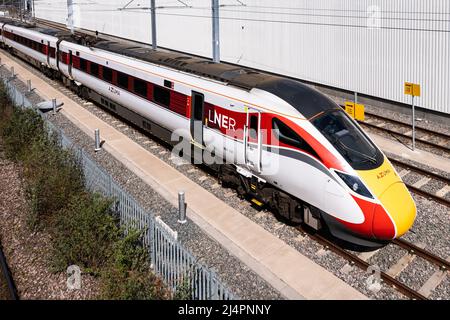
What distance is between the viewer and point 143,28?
41.3 m

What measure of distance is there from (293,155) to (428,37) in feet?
41.4

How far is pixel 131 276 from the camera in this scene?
7996 millimetres

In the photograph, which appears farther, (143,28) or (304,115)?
(143,28)

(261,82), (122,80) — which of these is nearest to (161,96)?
(122,80)

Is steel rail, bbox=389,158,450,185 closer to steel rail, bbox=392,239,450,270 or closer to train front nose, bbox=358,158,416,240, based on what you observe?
steel rail, bbox=392,239,450,270

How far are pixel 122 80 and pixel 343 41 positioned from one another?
12169mm

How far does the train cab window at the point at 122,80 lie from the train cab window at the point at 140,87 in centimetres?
84

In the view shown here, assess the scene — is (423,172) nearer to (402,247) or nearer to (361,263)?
(402,247)

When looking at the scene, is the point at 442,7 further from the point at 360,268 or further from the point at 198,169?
the point at 360,268

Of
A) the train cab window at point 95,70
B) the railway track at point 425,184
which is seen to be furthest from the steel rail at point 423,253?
the train cab window at point 95,70

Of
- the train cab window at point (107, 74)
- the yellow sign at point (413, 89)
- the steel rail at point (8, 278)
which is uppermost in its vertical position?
the train cab window at point (107, 74)

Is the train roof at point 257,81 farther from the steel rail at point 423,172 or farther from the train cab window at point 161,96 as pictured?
the steel rail at point 423,172

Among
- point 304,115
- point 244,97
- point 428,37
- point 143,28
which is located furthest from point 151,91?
point 143,28

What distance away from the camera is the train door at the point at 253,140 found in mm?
9805
